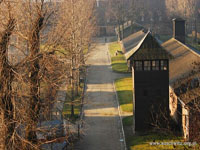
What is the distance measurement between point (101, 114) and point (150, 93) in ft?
26.4

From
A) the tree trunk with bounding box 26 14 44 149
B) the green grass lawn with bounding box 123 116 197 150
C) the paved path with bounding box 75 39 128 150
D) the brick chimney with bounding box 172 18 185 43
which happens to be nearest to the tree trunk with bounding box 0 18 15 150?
the tree trunk with bounding box 26 14 44 149

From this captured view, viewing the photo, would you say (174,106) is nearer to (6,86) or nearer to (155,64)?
(155,64)

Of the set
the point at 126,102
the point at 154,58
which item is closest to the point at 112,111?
the point at 126,102

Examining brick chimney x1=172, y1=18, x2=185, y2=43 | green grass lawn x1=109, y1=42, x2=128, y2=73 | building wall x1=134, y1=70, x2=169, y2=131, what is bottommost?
green grass lawn x1=109, y1=42, x2=128, y2=73

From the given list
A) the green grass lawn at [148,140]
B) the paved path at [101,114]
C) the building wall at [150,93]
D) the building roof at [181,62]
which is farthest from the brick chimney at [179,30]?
the green grass lawn at [148,140]

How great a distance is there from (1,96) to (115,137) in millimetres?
14338

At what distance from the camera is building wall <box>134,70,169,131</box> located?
2512cm

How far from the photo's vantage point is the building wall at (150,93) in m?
25.1

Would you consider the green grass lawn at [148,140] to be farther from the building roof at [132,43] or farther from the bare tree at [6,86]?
the building roof at [132,43]

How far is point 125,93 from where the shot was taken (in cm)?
3822

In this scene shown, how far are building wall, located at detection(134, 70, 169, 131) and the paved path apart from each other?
8.86 ft

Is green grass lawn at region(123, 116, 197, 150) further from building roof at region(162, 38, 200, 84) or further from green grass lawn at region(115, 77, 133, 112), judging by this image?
green grass lawn at region(115, 77, 133, 112)

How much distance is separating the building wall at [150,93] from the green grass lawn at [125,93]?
716cm

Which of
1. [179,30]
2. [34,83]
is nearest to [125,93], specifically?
[179,30]
